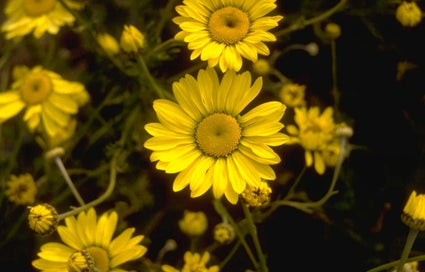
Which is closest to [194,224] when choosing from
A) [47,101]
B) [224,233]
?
[224,233]

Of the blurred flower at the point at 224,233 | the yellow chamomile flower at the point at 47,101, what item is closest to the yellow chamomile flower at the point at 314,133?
the blurred flower at the point at 224,233

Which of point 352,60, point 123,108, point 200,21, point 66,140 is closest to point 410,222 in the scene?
point 200,21

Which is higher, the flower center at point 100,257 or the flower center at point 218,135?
the flower center at point 218,135

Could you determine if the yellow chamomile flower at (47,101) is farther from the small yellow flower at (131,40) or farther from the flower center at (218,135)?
the flower center at (218,135)

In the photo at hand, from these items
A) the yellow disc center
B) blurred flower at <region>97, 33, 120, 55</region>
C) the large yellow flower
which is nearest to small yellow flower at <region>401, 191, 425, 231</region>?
the large yellow flower

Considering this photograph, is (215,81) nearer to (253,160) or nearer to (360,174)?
(253,160)

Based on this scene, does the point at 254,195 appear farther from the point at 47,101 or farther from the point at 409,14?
the point at 47,101

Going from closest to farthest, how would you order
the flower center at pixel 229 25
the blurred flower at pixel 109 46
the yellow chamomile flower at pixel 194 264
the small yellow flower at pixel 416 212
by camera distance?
the small yellow flower at pixel 416 212 → the flower center at pixel 229 25 → the yellow chamomile flower at pixel 194 264 → the blurred flower at pixel 109 46
